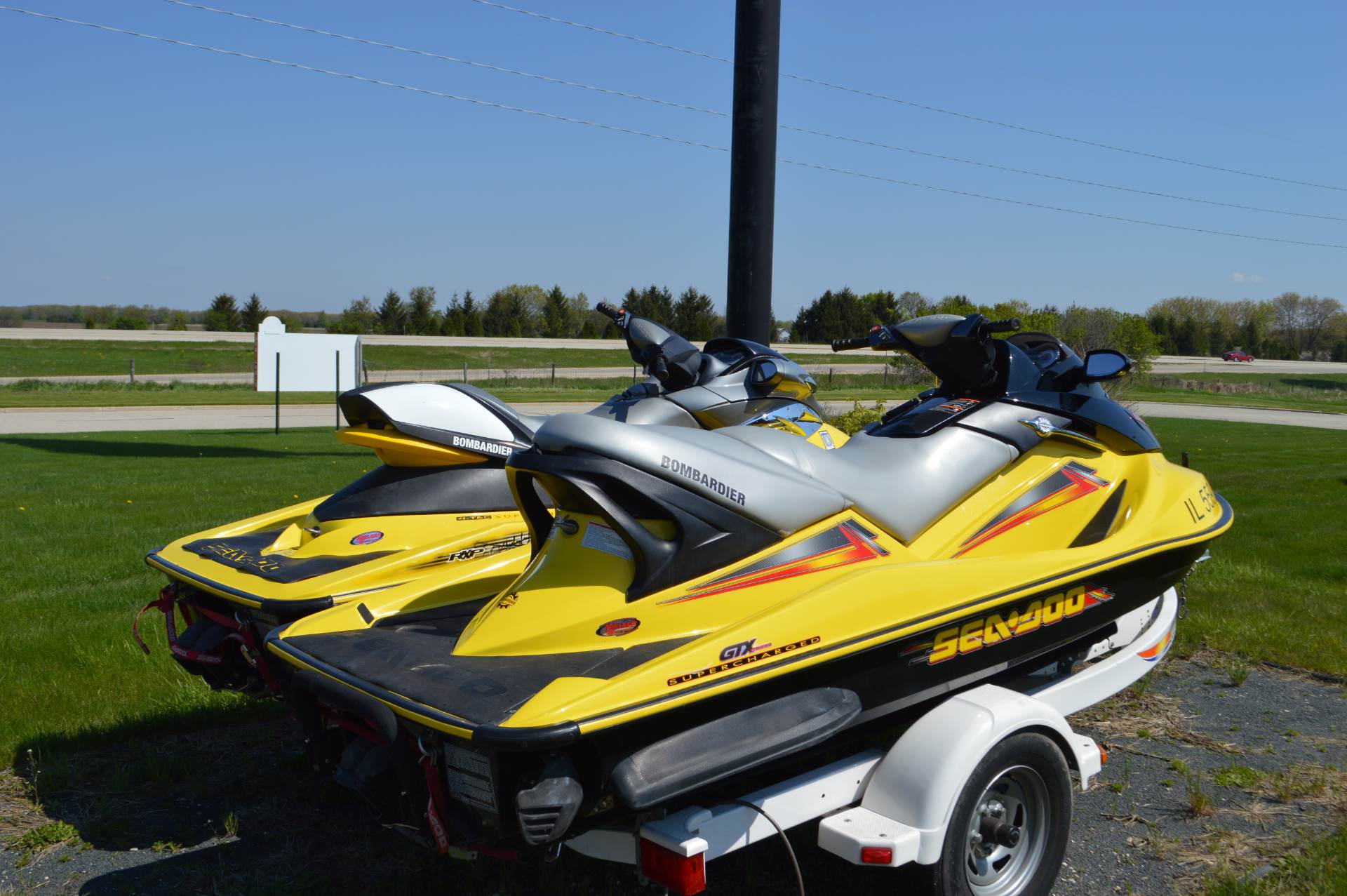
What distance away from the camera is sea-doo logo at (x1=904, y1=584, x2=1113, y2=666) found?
128 inches

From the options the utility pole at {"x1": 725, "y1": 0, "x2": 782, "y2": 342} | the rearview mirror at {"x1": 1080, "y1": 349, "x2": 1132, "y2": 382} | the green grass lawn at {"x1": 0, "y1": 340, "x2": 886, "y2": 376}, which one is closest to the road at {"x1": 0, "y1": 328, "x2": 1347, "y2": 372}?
the green grass lawn at {"x1": 0, "y1": 340, "x2": 886, "y2": 376}

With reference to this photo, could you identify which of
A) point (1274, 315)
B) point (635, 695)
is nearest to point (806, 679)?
point (635, 695)

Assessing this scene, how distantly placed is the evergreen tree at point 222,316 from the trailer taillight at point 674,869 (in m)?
69.7

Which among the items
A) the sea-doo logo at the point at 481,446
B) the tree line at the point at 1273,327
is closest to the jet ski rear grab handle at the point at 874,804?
the sea-doo logo at the point at 481,446

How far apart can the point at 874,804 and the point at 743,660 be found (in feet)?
2.52

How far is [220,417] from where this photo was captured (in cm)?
2405

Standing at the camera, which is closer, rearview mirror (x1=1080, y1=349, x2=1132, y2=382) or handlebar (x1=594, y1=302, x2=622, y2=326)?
rearview mirror (x1=1080, y1=349, x2=1132, y2=382)

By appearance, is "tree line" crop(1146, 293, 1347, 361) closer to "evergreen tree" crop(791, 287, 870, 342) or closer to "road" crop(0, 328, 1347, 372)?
"road" crop(0, 328, 1347, 372)

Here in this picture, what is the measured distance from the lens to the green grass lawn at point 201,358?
42938 millimetres

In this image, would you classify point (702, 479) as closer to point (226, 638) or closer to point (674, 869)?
point (674, 869)

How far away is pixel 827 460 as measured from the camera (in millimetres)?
3479

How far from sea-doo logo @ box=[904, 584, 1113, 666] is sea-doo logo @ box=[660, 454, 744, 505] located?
675mm

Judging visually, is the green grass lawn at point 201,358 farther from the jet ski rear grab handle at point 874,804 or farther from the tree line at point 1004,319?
the jet ski rear grab handle at point 874,804

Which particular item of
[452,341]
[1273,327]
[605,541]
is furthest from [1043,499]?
[1273,327]
